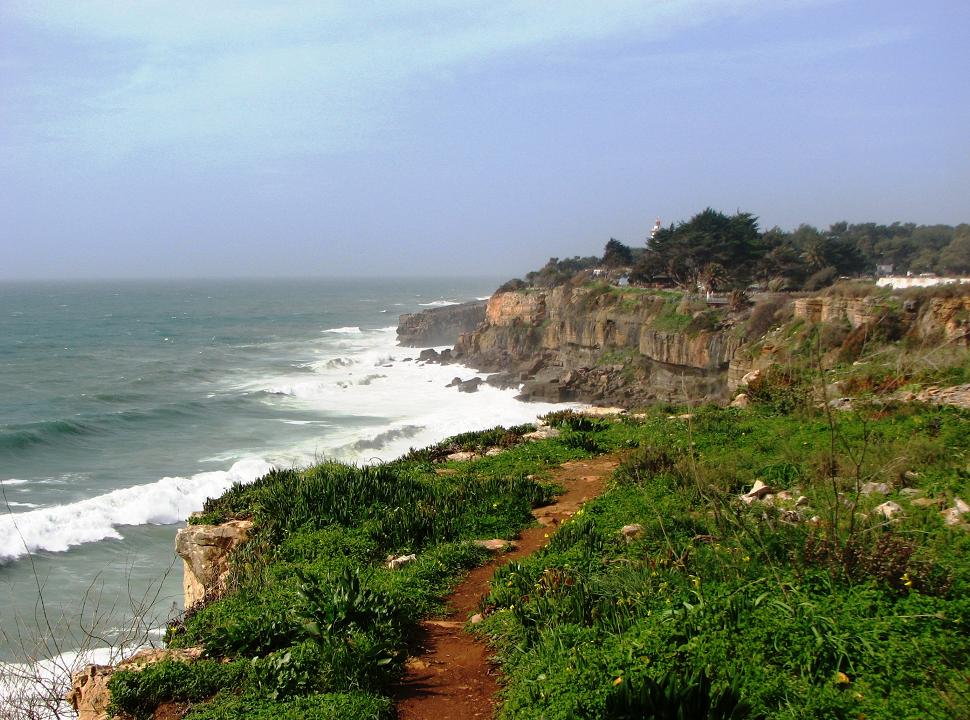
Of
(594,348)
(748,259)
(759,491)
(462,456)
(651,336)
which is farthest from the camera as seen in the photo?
(748,259)

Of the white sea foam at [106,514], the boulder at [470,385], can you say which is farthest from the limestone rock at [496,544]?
the boulder at [470,385]

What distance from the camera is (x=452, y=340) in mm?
73875

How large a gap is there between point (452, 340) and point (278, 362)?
65.8 feet

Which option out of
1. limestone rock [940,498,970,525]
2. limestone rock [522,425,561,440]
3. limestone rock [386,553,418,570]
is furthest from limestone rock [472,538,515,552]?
limestone rock [522,425,561,440]

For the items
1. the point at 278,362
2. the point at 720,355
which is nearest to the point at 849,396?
the point at 720,355

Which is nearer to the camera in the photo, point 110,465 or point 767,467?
point 767,467

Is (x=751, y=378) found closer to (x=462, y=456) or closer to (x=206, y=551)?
(x=462, y=456)

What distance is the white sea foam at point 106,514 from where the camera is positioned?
18.0 meters

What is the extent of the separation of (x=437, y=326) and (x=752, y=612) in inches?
2767

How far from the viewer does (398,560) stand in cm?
761

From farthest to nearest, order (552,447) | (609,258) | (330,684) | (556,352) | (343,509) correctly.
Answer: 1. (609,258)
2. (556,352)
3. (552,447)
4. (343,509)
5. (330,684)

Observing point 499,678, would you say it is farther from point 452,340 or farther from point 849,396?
point 452,340

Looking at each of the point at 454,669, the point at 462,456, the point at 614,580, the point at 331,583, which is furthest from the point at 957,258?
the point at 454,669

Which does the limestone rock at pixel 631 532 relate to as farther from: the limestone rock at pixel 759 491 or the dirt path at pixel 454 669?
the limestone rock at pixel 759 491
